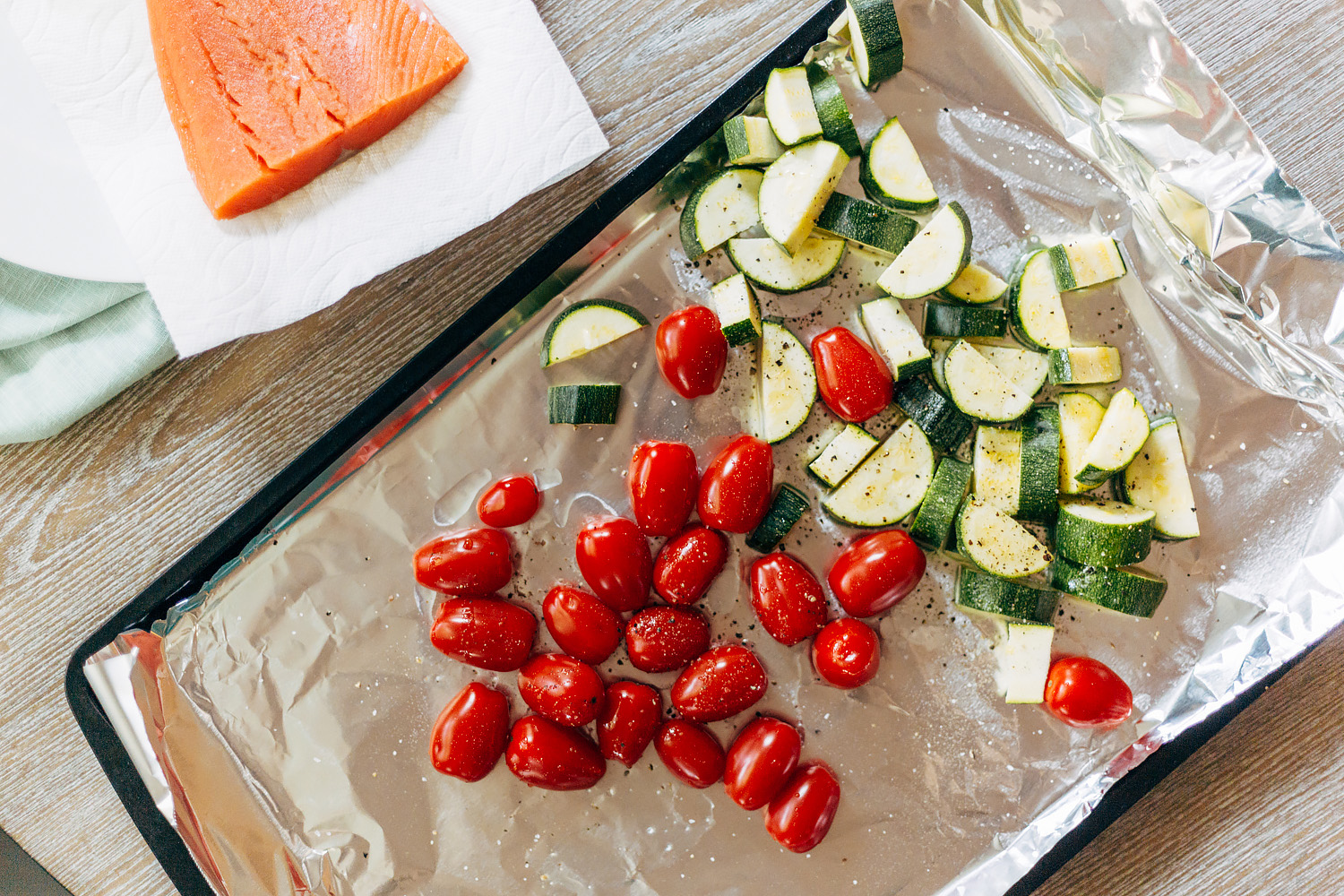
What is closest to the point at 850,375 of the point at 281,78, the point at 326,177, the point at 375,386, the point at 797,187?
the point at 797,187

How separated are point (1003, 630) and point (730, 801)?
2.54ft

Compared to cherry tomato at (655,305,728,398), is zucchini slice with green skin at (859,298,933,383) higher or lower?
lower

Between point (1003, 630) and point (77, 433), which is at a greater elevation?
point (77, 433)

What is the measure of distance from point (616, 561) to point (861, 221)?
961 mm

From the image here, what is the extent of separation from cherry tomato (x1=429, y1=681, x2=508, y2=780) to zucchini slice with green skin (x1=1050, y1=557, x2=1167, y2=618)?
1364 millimetres

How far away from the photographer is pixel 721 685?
167 cm

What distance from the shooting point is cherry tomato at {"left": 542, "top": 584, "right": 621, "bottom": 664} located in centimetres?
169

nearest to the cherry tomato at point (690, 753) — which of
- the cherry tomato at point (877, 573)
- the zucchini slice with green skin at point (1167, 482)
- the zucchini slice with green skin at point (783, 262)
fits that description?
the cherry tomato at point (877, 573)

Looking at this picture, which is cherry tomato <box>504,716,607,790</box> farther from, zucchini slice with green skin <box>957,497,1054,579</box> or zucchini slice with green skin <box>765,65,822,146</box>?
zucchini slice with green skin <box>765,65,822,146</box>

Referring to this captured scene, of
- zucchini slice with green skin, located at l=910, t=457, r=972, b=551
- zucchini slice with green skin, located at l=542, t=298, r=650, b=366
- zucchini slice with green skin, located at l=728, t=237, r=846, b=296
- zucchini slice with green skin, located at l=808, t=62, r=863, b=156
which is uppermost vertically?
zucchini slice with green skin, located at l=808, t=62, r=863, b=156

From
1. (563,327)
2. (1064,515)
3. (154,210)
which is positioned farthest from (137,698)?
(1064,515)

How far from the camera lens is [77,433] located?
188cm

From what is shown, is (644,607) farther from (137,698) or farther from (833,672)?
(137,698)

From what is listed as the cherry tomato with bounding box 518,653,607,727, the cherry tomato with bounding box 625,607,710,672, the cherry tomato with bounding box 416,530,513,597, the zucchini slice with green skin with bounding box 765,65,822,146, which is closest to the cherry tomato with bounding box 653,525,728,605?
the cherry tomato with bounding box 625,607,710,672
